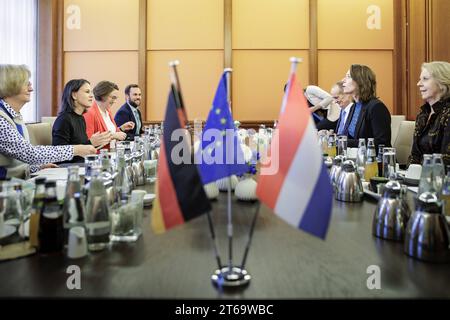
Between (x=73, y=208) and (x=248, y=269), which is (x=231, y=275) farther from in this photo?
(x=73, y=208)

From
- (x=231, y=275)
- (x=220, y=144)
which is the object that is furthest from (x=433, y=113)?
(x=231, y=275)

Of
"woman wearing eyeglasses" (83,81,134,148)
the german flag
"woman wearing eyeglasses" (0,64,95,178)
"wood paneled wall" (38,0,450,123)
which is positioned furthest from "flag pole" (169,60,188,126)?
"wood paneled wall" (38,0,450,123)

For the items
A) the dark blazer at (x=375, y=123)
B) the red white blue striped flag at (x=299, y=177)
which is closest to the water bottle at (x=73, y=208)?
the red white blue striped flag at (x=299, y=177)

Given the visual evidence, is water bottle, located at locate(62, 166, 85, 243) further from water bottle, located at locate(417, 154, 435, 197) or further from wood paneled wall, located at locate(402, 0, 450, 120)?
wood paneled wall, located at locate(402, 0, 450, 120)

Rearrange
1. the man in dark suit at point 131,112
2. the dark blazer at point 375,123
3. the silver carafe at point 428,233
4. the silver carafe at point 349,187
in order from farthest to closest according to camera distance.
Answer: the man in dark suit at point 131,112
the dark blazer at point 375,123
the silver carafe at point 349,187
the silver carafe at point 428,233

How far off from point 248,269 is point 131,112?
4499 mm

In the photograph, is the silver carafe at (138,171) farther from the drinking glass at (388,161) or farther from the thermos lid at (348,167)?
the drinking glass at (388,161)

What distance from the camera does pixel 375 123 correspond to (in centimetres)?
307

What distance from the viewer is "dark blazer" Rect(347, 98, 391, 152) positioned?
3.04 m

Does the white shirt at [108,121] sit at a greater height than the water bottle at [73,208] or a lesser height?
greater

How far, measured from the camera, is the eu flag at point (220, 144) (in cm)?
92

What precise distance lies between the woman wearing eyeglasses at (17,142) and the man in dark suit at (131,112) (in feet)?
7.59

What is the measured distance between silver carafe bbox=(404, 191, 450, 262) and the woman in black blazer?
2206 millimetres

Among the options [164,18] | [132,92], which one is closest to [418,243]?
[132,92]
